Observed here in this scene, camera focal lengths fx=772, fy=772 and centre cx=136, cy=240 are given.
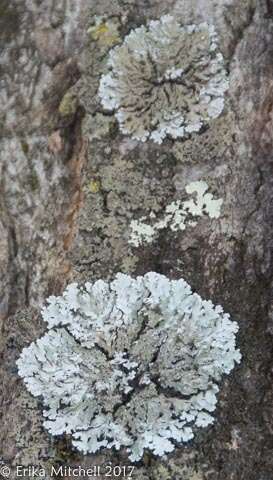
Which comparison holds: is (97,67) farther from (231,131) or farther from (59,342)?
(59,342)

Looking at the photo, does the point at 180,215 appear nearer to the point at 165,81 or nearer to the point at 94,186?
the point at 94,186

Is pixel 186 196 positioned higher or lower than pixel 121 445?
higher

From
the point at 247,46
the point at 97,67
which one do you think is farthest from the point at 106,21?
the point at 247,46
